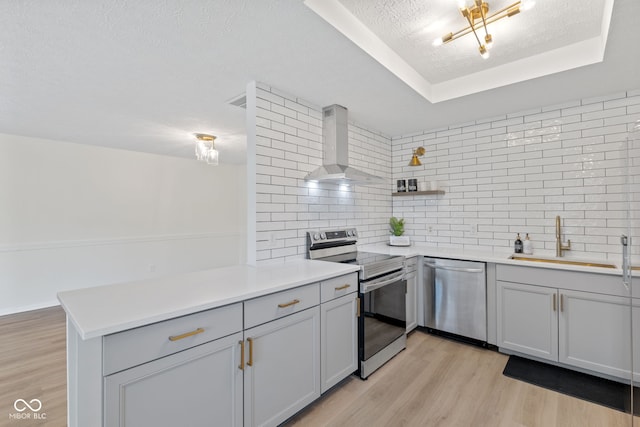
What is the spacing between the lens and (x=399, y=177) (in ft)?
12.6

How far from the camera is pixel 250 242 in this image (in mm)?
2260

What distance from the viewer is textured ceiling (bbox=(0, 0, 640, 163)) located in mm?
1496

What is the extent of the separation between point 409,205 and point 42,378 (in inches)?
155

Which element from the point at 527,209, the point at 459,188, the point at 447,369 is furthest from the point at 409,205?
the point at 447,369

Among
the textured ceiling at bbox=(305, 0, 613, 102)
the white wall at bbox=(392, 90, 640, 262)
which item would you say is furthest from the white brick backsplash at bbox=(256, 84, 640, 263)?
the textured ceiling at bbox=(305, 0, 613, 102)

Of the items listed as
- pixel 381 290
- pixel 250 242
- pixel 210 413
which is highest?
pixel 250 242

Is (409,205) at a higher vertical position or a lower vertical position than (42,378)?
higher

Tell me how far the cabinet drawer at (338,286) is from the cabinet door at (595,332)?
1663 millimetres

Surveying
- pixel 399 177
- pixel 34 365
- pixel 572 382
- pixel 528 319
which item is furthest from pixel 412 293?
pixel 34 365

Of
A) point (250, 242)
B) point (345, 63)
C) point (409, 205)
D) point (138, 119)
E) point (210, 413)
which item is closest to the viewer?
point (210, 413)

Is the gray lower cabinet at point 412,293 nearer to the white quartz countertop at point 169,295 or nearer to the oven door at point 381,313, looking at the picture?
the oven door at point 381,313

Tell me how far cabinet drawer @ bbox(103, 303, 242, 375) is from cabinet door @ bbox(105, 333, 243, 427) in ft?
0.10

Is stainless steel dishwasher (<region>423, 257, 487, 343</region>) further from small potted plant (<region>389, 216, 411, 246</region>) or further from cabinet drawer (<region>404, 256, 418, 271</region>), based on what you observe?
small potted plant (<region>389, 216, 411, 246</region>)

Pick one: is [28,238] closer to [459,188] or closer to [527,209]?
[459,188]
